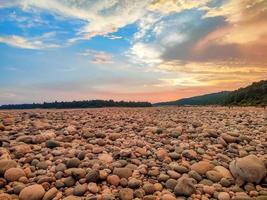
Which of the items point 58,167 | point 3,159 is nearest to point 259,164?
point 58,167

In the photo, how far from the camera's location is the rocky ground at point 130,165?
18.2 ft

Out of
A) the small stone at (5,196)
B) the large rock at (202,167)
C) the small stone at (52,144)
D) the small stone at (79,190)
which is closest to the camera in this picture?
the small stone at (5,196)

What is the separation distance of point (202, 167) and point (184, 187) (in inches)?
39.9

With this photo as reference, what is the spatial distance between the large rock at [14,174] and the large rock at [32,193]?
0.59m

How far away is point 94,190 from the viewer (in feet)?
18.1

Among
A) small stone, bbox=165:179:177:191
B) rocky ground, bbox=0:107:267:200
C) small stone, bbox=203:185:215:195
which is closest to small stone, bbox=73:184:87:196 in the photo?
rocky ground, bbox=0:107:267:200

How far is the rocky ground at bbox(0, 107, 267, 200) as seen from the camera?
555cm

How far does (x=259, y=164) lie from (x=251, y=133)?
3.51 meters

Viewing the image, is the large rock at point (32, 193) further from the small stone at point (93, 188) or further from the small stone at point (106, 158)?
the small stone at point (106, 158)

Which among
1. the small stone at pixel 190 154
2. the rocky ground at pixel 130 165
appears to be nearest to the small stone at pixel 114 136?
the rocky ground at pixel 130 165

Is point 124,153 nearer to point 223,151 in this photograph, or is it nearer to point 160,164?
point 160,164

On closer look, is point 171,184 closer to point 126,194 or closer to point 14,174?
point 126,194

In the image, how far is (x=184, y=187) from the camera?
5.60 m

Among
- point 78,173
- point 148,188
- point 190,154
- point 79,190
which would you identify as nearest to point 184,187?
point 148,188
